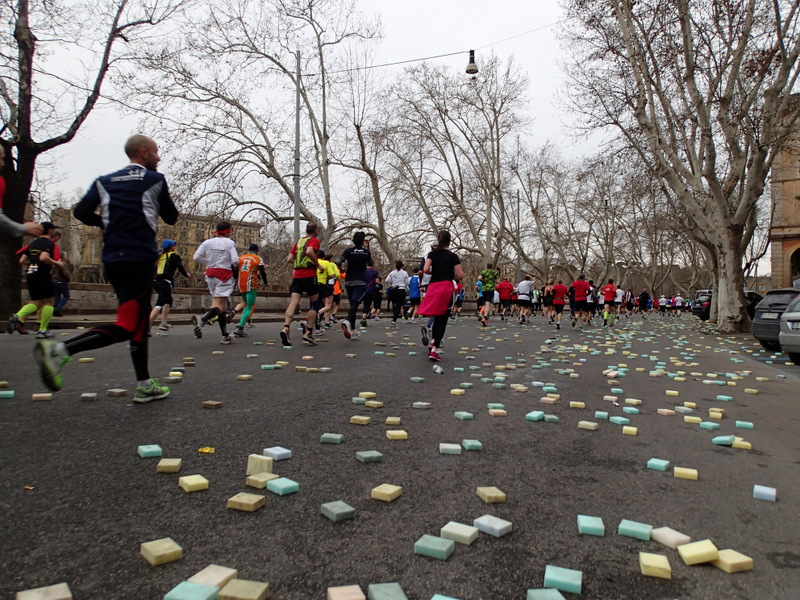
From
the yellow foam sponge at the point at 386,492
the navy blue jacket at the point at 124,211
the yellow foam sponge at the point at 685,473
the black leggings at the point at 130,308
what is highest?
→ the navy blue jacket at the point at 124,211

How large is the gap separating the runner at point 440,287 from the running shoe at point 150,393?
4105mm

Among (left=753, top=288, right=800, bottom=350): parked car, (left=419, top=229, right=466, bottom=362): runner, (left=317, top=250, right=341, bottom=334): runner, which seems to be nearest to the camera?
(left=419, top=229, right=466, bottom=362): runner

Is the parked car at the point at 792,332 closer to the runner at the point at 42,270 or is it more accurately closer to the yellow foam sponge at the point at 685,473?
the yellow foam sponge at the point at 685,473

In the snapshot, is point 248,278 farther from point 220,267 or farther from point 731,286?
point 731,286

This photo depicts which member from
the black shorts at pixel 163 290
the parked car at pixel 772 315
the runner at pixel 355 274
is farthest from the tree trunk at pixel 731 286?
the black shorts at pixel 163 290

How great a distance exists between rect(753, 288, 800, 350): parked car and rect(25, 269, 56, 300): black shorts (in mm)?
13983

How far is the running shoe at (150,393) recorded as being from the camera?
443 cm

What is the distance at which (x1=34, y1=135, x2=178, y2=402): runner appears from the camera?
424 centimetres

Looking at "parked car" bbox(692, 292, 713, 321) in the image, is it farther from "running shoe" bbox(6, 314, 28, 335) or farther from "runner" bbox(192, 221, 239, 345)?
"running shoe" bbox(6, 314, 28, 335)

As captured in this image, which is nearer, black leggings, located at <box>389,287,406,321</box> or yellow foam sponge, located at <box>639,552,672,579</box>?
yellow foam sponge, located at <box>639,552,672,579</box>

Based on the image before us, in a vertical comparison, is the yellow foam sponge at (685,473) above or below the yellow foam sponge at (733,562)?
below

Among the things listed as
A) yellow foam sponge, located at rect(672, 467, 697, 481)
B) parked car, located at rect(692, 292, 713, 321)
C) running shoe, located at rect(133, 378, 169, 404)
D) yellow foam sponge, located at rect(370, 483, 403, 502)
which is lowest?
parked car, located at rect(692, 292, 713, 321)

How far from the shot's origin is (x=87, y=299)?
1644 centimetres

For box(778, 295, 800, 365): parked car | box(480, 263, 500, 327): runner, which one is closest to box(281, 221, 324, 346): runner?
box(778, 295, 800, 365): parked car
